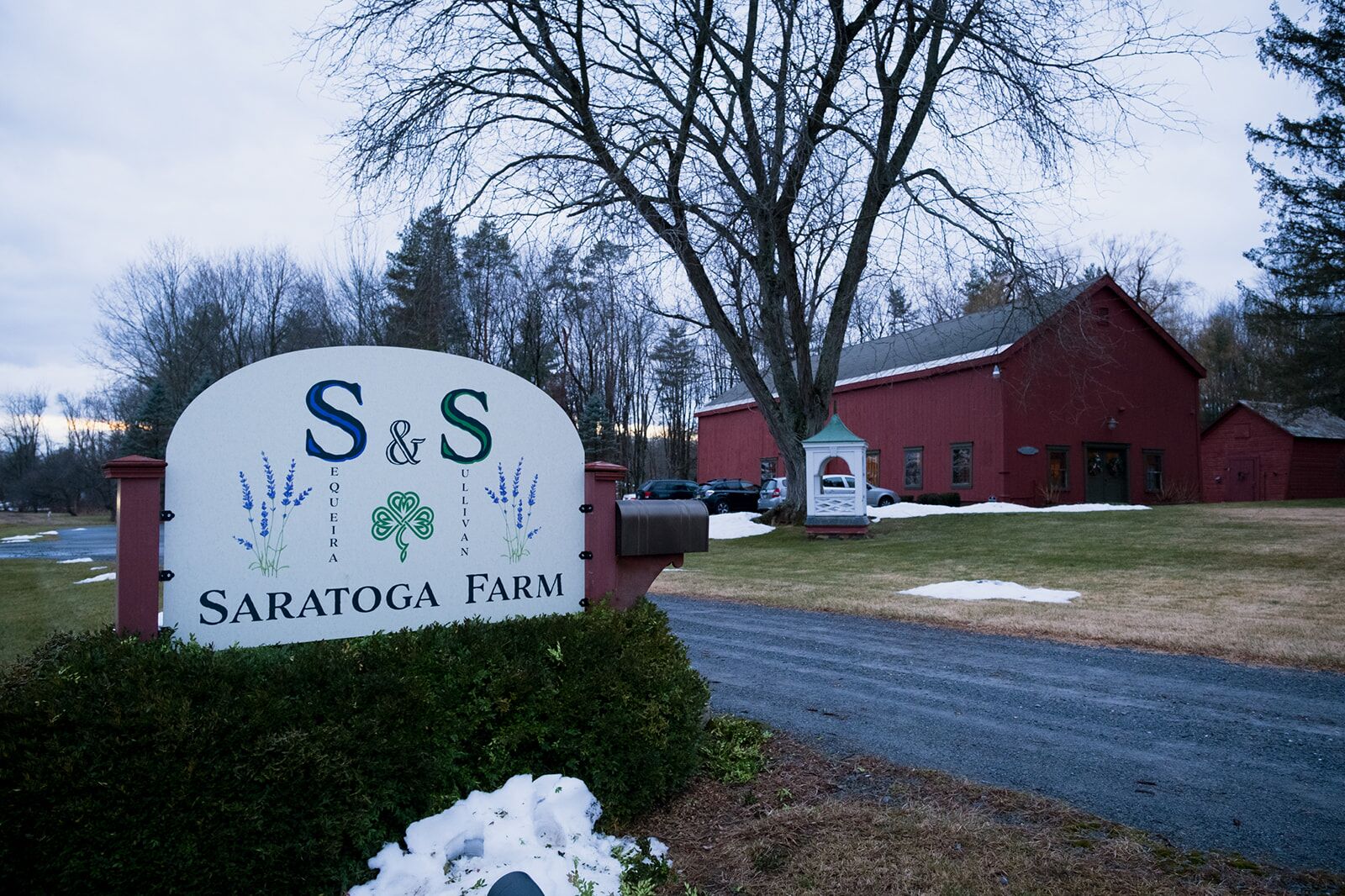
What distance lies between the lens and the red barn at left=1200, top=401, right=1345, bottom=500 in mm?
34000

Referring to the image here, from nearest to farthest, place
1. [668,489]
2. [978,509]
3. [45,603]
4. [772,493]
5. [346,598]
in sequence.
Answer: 1. [346,598]
2. [45,603]
3. [978,509]
4. [772,493]
5. [668,489]

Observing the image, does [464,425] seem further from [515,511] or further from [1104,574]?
[1104,574]

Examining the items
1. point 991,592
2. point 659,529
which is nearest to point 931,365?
point 991,592

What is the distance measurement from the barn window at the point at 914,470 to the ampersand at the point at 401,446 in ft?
87.0

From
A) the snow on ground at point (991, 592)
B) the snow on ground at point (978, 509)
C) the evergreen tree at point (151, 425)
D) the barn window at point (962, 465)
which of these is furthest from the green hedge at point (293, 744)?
the evergreen tree at point (151, 425)

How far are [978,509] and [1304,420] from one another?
21.6 meters

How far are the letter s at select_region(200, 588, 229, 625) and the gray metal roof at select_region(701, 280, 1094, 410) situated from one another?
22.1 metres

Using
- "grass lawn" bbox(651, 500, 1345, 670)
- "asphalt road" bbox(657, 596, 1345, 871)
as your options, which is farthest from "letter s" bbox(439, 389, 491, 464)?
"grass lawn" bbox(651, 500, 1345, 670)

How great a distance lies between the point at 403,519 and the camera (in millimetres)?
3506

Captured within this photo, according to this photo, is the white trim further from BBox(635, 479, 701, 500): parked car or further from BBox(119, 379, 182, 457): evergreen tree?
BBox(119, 379, 182, 457): evergreen tree

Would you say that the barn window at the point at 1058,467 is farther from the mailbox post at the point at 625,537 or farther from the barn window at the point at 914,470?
the mailbox post at the point at 625,537

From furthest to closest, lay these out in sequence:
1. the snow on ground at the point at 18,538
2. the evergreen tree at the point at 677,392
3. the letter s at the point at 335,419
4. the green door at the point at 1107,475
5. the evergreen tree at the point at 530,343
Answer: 1. the evergreen tree at the point at 677,392
2. the evergreen tree at the point at 530,343
3. the green door at the point at 1107,475
4. the snow on ground at the point at 18,538
5. the letter s at the point at 335,419

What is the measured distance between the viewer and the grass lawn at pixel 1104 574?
7770 millimetres

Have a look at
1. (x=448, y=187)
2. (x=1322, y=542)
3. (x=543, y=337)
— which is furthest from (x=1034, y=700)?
(x=543, y=337)
